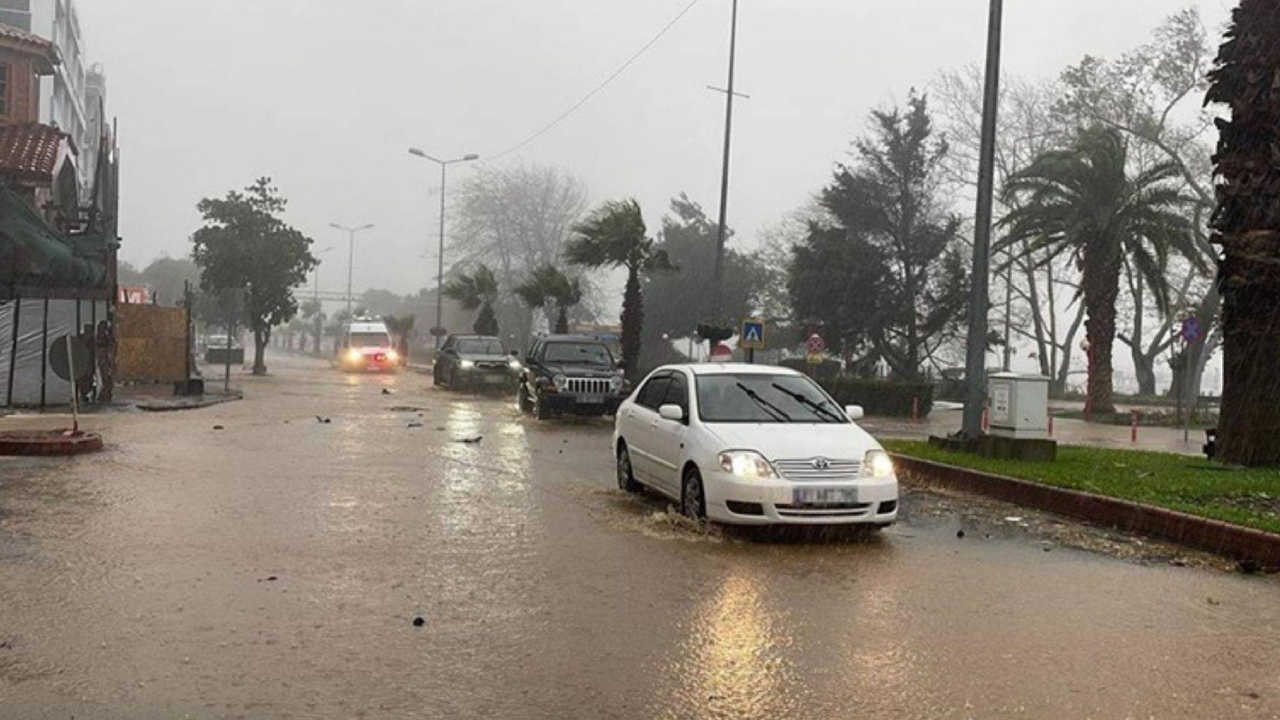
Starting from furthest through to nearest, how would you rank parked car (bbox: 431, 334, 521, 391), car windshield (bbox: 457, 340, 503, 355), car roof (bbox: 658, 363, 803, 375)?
car windshield (bbox: 457, 340, 503, 355)
parked car (bbox: 431, 334, 521, 391)
car roof (bbox: 658, 363, 803, 375)

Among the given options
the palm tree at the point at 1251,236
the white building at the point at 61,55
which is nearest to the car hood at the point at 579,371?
the palm tree at the point at 1251,236

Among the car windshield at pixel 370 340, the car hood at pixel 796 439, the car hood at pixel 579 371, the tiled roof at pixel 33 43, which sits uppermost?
the tiled roof at pixel 33 43

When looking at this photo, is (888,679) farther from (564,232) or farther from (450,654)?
(564,232)

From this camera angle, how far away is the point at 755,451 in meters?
9.23

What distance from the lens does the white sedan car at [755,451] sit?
905cm

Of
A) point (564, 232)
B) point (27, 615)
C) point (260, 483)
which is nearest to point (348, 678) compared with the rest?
point (27, 615)

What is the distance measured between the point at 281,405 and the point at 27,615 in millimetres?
19427

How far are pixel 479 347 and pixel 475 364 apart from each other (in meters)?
1.68

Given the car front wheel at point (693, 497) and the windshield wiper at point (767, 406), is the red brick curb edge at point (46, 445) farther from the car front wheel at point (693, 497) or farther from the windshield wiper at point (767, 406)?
the windshield wiper at point (767, 406)

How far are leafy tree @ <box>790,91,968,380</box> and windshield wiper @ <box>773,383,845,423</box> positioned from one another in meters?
30.1

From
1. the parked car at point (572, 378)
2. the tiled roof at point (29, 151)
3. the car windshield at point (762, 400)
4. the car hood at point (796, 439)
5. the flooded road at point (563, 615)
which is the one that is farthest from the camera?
the tiled roof at point (29, 151)

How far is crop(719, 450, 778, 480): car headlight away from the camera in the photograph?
909 centimetres

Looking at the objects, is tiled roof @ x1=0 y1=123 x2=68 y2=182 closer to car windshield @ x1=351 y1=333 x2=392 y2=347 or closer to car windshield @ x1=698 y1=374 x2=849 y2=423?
car windshield @ x1=698 y1=374 x2=849 y2=423

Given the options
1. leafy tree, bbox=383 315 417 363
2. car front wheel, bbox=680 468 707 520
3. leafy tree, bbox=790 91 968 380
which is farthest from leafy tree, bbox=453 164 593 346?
car front wheel, bbox=680 468 707 520
